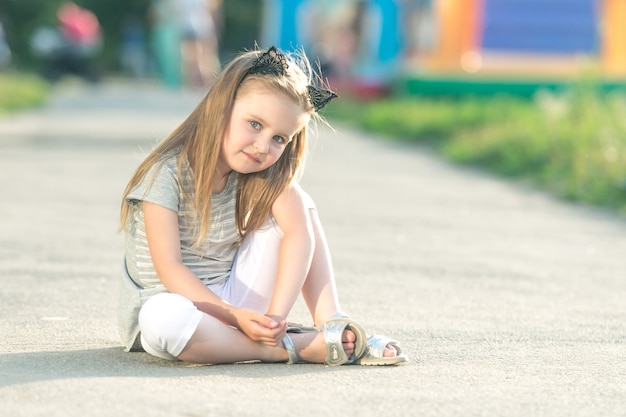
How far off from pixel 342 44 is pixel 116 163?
12.2 metres

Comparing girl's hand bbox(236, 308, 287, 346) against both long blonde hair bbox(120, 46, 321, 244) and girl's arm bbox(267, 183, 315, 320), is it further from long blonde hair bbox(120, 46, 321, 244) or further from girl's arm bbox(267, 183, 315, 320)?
long blonde hair bbox(120, 46, 321, 244)

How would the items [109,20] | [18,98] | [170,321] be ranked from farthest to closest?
[109,20] → [18,98] → [170,321]

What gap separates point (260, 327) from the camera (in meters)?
3.63

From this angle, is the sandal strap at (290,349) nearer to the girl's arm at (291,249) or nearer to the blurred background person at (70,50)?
the girl's arm at (291,249)

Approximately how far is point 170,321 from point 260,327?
0.23 meters

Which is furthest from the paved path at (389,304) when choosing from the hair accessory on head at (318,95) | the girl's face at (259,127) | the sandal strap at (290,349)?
the hair accessory on head at (318,95)

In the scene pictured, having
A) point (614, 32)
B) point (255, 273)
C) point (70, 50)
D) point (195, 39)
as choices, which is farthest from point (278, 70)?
point (70, 50)

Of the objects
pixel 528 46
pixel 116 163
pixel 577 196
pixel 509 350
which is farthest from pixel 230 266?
pixel 528 46

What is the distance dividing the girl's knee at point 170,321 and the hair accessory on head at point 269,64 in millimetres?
664

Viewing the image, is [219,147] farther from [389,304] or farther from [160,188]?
[389,304]

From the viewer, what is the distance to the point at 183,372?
3.59 meters

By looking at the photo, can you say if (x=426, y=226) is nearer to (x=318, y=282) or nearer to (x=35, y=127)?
(x=318, y=282)

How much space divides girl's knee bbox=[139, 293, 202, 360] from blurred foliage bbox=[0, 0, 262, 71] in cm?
4016

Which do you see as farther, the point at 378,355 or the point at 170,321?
the point at 378,355
